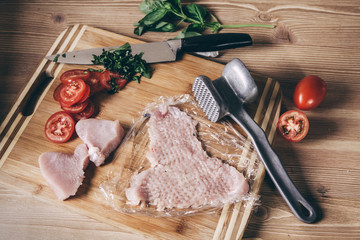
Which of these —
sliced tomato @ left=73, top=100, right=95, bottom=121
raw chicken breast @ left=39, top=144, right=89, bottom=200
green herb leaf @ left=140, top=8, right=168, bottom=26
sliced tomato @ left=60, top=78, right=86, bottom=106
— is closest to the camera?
raw chicken breast @ left=39, top=144, right=89, bottom=200

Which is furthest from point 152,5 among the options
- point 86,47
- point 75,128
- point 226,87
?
point 75,128

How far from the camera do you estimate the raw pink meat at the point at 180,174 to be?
77.5 inches

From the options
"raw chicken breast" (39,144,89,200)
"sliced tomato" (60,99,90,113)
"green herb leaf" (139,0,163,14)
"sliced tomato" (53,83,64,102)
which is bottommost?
"raw chicken breast" (39,144,89,200)

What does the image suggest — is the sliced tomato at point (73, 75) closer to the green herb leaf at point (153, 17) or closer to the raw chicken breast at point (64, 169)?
the raw chicken breast at point (64, 169)

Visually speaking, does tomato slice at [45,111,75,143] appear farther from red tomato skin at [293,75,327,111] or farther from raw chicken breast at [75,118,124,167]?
red tomato skin at [293,75,327,111]

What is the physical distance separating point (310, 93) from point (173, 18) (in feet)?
4.28

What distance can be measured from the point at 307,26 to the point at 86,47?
1925mm

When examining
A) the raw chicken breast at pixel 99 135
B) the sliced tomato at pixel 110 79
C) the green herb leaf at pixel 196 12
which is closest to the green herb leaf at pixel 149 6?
the green herb leaf at pixel 196 12

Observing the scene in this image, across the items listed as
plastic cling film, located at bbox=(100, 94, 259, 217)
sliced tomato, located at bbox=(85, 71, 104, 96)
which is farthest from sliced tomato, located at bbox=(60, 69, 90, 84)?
plastic cling film, located at bbox=(100, 94, 259, 217)

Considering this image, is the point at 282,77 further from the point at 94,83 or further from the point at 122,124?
the point at 94,83

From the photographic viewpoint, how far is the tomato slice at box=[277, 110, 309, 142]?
7.20 feet

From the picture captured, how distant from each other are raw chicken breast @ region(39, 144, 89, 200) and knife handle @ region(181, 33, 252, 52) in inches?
A: 42.0

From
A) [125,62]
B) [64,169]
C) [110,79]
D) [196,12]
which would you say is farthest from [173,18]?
[64,169]

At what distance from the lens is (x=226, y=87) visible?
2.14 m
